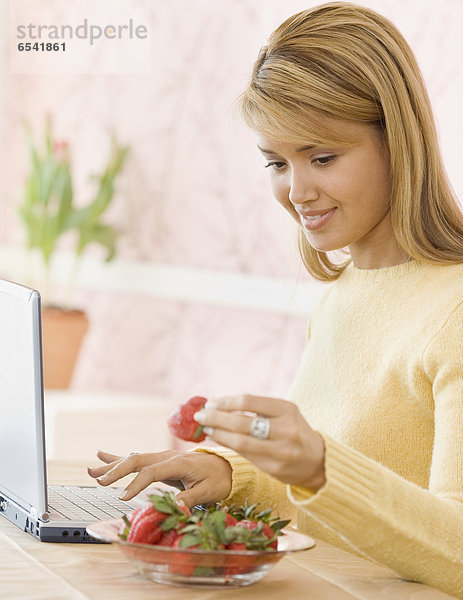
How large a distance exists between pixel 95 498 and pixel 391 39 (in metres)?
0.82

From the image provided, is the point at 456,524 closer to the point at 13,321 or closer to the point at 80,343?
the point at 13,321

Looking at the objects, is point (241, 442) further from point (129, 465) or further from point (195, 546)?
point (129, 465)

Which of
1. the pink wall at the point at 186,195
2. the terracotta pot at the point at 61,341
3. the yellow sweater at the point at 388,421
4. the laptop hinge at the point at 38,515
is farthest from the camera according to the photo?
the terracotta pot at the point at 61,341

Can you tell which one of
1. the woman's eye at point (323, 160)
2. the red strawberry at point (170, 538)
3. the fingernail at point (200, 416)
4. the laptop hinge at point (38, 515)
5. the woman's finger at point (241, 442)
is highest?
the woman's eye at point (323, 160)

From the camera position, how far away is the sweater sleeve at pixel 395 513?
1.17m

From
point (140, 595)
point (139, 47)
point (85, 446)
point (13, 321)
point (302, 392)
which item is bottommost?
point (85, 446)

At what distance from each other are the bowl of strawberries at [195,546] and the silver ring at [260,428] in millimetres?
103

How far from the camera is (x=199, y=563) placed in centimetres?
112

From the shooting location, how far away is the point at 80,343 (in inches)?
147

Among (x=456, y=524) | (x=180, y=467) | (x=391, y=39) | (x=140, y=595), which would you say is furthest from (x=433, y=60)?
(x=140, y=595)

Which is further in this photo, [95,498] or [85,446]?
[85,446]

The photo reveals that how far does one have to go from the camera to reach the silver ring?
3.59ft

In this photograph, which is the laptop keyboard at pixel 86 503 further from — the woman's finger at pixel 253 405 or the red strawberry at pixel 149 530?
the woman's finger at pixel 253 405

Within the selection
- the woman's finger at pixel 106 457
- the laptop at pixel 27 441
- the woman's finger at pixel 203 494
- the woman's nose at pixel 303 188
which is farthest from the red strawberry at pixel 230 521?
the woman's nose at pixel 303 188
